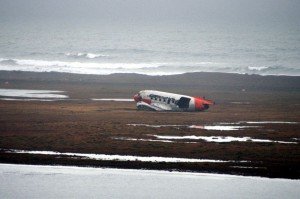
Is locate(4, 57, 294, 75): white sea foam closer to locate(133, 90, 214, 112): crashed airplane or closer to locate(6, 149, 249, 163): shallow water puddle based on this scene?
locate(133, 90, 214, 112): crashed airplane

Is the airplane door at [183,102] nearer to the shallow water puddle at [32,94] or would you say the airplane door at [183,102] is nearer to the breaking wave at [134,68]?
the shallow water puddle at [32,94]

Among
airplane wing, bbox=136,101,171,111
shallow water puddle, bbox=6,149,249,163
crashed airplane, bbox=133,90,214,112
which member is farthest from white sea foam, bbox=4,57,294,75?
shallow water puddle, bbox=6,149,249,163

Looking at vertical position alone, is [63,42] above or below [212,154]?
above

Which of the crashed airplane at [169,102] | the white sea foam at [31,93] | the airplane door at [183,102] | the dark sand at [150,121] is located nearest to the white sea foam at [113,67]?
the dark sand at [150,121]

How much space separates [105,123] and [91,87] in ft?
99.0

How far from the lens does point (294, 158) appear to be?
34.9 metres

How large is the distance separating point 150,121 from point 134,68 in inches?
2443

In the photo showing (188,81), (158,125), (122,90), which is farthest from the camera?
(188,81)

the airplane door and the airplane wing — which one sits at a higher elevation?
the airplane door

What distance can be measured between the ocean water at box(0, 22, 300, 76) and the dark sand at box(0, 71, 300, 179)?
62.9 feet

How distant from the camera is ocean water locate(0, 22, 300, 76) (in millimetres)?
106375

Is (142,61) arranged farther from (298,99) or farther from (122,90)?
(298,99)

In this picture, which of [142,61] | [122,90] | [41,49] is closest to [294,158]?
[122,90]

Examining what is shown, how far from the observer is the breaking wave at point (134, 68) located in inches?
3964
